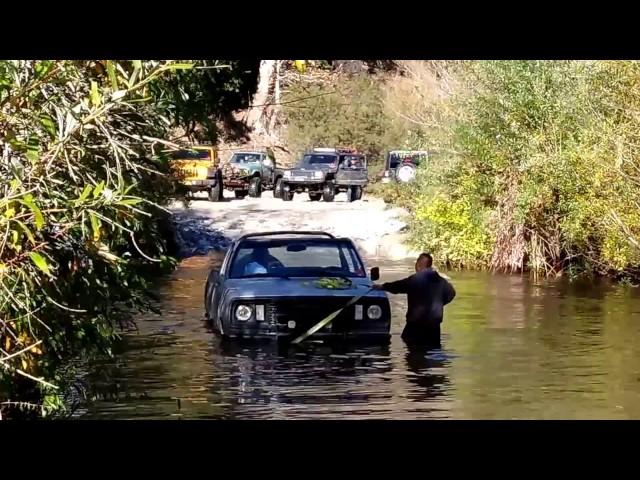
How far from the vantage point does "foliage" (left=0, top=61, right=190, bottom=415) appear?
566cm

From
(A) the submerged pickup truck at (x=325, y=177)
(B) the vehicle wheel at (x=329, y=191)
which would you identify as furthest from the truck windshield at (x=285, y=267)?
(B) the vehicle wheel at (x=329, y=191)

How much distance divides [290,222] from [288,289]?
78.6 ft

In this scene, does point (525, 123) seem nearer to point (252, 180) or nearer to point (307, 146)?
point (252, 180)

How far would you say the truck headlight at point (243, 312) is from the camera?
47.6 feet

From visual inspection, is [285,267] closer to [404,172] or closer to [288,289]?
[288,289]

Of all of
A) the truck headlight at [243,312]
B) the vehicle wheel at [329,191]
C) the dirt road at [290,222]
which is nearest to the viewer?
the truck headlight at [243,312]

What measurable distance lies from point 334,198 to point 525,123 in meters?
19.1

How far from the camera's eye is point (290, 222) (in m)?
38.4

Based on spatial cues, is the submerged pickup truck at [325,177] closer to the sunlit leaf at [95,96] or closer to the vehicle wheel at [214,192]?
the vehicle wheel at [214,192]

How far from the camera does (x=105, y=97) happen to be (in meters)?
5.86

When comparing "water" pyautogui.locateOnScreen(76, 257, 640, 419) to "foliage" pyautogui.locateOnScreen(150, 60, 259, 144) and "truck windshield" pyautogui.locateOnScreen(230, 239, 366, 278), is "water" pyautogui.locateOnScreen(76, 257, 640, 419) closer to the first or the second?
"truck windshield" pyautogui.locateOnScreen(230, 239, 366, 278)

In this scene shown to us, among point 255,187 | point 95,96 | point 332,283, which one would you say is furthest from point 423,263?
point 255,187
